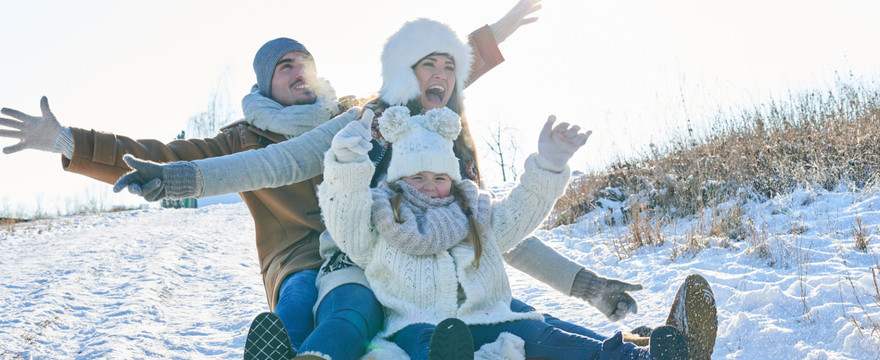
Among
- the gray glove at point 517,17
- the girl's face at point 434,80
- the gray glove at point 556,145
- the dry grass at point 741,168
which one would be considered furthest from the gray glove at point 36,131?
the dry grass at point 741,168

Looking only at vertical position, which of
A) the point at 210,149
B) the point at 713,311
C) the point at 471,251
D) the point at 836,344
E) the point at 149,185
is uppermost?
the point at 210,149

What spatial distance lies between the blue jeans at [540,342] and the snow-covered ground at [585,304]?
47.7 inches

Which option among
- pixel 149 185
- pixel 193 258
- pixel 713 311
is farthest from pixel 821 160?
pixel 193 258

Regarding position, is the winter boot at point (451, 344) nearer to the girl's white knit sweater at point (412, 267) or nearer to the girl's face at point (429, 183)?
the girl's white knit sweater at point (412, 267)

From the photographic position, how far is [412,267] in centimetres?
220

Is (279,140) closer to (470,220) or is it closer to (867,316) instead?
(470,220)

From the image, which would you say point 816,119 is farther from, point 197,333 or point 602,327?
point 197,333

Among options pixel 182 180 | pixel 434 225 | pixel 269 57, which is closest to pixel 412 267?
pixel 434 225

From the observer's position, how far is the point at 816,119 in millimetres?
7469

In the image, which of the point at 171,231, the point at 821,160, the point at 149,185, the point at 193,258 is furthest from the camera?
the point at 171,231

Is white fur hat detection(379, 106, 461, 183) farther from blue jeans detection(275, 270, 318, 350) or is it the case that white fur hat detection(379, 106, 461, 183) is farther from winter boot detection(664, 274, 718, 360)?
winter boot detection(664, 274, 718, 360)

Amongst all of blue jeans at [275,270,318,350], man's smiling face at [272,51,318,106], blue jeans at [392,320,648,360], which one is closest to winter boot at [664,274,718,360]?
blue jeans at [392,320,648,360]

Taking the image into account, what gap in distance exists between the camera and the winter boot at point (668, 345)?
171 cm

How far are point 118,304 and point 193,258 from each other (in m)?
2.27
